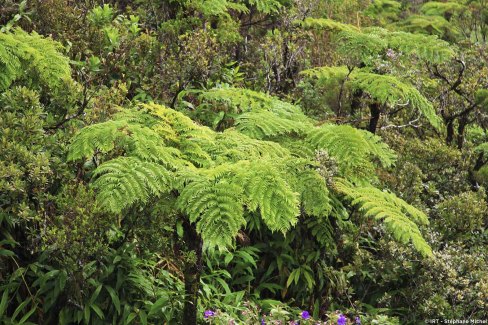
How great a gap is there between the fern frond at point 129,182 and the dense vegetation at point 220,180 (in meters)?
0.01

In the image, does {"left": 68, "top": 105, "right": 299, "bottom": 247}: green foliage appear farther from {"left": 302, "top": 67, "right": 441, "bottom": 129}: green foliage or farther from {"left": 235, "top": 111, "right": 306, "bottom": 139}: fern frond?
{"left": 302, "top": 67, "right": 441, "bottom": 129}: green foliage

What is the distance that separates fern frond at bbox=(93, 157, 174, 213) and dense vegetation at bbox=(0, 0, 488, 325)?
0.04ft

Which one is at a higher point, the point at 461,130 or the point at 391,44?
the point at 391,44

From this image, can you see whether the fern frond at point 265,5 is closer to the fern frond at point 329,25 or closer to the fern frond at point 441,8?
the fern frond at point 329,25

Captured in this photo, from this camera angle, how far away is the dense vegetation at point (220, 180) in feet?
11.3

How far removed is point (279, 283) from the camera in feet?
16.4

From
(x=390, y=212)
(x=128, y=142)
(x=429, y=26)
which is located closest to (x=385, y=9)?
(x=429, y=26)

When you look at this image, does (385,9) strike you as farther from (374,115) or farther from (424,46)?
(374,115)

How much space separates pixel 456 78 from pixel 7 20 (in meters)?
5.79

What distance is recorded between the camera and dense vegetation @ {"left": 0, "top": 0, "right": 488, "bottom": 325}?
136 inches

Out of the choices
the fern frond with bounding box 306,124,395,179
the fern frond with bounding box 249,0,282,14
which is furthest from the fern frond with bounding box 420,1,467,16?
the fern frond with bounding box 306,124,395,179

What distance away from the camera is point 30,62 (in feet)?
13.5

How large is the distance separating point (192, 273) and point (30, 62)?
1906mm

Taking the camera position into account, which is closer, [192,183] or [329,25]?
[192,183]
